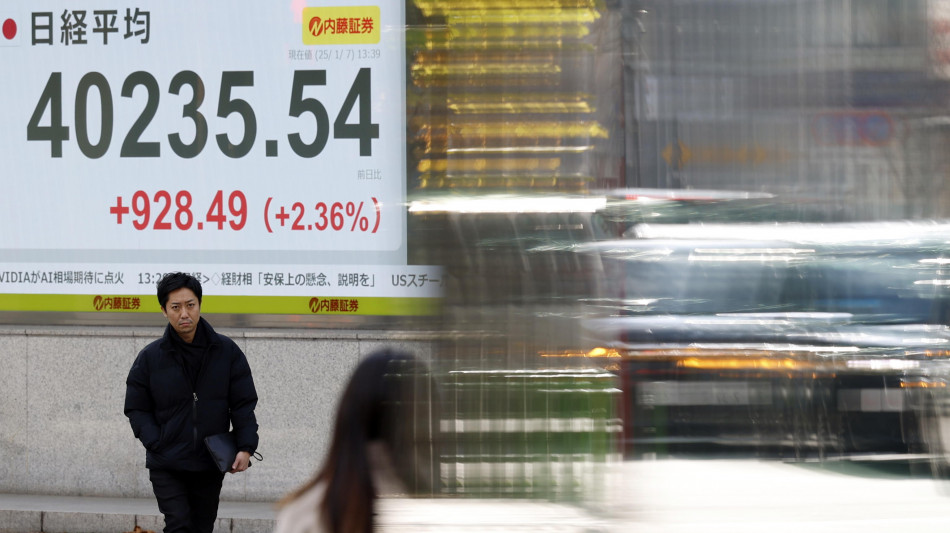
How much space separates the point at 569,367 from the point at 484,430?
0.53 feet

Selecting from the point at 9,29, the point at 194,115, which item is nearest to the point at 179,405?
the point at 194,115

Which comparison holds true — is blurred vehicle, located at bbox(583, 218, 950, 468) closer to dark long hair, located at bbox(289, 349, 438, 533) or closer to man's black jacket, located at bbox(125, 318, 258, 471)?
dark long hair, located at bbox(289, 349, 438, 533)

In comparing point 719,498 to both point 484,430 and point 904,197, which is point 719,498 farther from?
point 904,197

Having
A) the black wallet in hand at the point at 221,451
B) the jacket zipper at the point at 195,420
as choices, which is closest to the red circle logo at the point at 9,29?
the jacket zipper at the point at 195,420

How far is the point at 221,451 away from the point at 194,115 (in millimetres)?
3136

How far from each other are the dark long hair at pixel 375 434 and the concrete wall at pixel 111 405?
4.69 metres

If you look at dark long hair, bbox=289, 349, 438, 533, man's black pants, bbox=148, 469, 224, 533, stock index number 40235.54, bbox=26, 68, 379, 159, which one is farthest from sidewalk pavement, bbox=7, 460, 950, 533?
stock index number 40235.54, bbox=26, 68, 379, 159

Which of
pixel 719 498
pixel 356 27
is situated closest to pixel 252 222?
pixel 356 27

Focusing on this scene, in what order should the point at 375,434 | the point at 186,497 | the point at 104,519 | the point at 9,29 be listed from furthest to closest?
the point at 9,29, the point at 104,519, the point at 186,497, the point at 375,434

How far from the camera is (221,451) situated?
453 centimetres

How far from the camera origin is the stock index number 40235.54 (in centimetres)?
695

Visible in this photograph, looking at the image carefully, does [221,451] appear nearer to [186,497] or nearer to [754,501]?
[186,497]

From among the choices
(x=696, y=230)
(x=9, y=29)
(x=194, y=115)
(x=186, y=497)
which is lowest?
(x=186, y=497)

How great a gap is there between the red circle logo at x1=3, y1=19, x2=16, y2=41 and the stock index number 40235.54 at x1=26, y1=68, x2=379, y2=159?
38 centimetres
